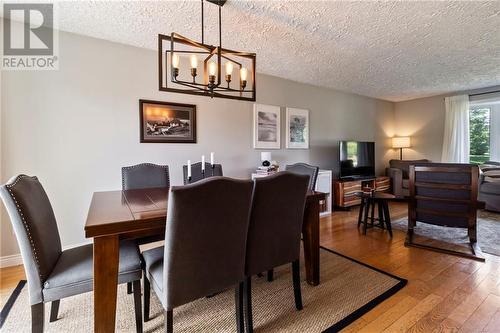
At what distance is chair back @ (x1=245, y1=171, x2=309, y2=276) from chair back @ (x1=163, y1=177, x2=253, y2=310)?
0.41ft

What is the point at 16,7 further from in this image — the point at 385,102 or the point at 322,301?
the point at 385,102

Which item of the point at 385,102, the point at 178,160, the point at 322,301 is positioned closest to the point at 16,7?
the point at 178,160

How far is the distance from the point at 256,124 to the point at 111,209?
274 cm

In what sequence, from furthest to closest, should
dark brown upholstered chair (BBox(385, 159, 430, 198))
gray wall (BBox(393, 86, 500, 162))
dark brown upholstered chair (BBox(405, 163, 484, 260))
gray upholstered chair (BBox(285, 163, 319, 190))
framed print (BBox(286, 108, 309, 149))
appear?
gray wall (BBox(393, 86, 500, 162)) → dark brown upholstered chair (BBox(385, 159, 430, 198)) → framed print (BBox(286, 108, 309, 149)) → dark brown upholstered chair (BBox(405, 163, 484, 260)) → gray upholstered chair (BBox(285, 163, 319, 190))

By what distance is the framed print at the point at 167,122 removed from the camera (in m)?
3.02

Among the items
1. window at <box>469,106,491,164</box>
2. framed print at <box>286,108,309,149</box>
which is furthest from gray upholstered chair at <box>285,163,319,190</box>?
window at <box>469,106,491,164</box>

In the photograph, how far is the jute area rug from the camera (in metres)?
1.60

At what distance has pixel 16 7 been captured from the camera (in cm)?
220

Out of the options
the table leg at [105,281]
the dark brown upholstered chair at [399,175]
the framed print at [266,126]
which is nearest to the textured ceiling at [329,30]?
the framed print at [266,126]

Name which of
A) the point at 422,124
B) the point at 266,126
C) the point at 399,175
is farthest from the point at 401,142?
the point at 266,126

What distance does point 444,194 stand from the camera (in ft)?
9.08

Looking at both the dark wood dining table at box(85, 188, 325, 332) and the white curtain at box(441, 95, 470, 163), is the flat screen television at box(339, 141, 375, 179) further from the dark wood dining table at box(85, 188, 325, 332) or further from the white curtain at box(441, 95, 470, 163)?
the dark wood dining table at box(85, 188, 325, 332)

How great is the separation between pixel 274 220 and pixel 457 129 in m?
5.65

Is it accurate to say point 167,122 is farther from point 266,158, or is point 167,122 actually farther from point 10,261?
point 10,261
